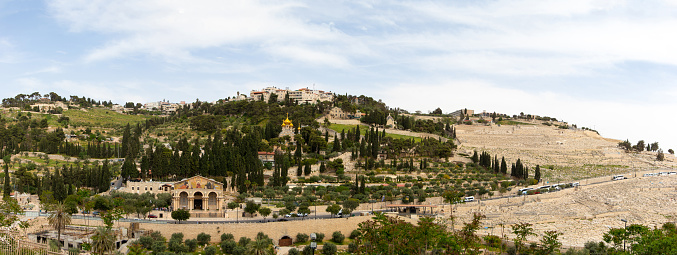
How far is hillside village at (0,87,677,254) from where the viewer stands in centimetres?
4181

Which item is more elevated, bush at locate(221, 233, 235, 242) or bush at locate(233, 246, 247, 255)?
bush at locate(221, 233, 235, 242)

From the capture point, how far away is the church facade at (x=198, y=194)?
4706 centimetres

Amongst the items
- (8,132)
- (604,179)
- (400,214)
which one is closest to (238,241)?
(400,214)

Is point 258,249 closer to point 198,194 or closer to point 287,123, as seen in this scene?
point 198,194

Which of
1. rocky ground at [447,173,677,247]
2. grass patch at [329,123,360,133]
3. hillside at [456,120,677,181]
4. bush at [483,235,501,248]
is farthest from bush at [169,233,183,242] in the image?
hillside at [456,120,677,181]

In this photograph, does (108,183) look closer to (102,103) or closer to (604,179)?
(604,179)

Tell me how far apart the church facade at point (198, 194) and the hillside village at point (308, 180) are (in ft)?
0.29

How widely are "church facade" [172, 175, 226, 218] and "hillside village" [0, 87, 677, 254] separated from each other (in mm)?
87

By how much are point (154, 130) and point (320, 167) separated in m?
42.9

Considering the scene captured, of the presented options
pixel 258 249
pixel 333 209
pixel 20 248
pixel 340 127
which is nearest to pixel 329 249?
pixel 258 249

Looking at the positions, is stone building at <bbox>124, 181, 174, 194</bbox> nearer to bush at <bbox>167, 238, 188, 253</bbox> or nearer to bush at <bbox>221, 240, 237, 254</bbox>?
bush at <bbox>167, 238, 188, 253</bbox>

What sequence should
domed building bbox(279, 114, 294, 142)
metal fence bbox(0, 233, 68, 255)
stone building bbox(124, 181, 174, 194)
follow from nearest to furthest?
1. metal fence bbox(0, 233, 68, 255)
2. stone building bbox(124, 181, 174, 194)
3. domed building bbox(279, 114, 294, 142)

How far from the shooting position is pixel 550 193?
56.7 meters

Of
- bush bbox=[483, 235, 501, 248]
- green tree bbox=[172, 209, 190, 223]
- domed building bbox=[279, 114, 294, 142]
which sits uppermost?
domed building bbox=[279, 114, 294, 142]
